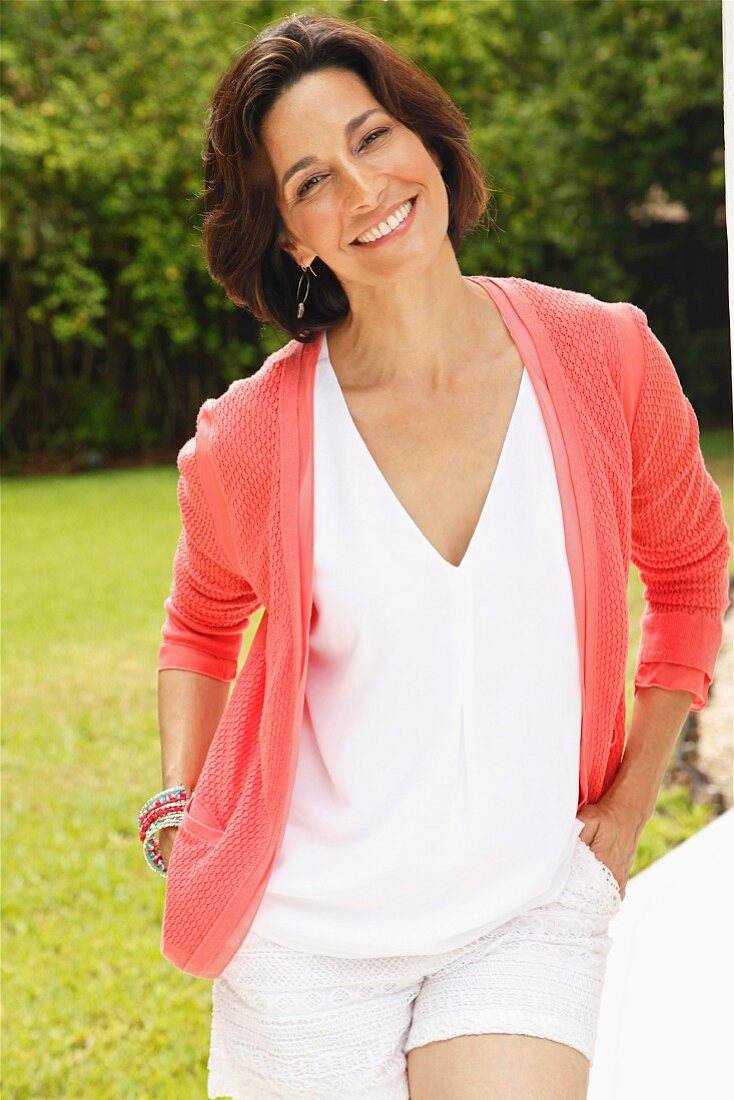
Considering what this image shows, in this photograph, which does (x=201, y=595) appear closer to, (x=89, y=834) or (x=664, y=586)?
(x=664, y=586)

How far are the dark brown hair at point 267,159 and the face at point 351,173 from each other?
0.02m

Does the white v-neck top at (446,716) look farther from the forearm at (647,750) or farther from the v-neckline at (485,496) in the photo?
the forearm at (647,750)

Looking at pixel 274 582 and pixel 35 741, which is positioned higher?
pixel 274 582

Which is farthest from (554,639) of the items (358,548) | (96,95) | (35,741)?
(96,95)

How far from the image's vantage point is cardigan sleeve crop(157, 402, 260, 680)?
1.58 metres

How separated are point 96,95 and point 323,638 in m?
9.97

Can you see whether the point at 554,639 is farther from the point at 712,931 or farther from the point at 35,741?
the point at 35,741

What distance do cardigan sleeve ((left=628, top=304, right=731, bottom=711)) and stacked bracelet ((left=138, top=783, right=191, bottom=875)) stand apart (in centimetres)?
61

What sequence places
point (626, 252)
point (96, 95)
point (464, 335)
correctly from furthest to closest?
point (626, 252), point (96, 95), point (464, 335)

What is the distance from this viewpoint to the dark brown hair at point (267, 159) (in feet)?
4.75

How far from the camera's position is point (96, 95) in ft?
34.3

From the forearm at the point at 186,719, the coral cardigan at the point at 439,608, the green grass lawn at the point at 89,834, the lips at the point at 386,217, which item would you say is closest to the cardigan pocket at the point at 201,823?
the coral cardigan at the point at 439,608

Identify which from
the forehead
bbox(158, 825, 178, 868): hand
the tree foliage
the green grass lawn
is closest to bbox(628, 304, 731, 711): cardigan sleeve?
the forehead

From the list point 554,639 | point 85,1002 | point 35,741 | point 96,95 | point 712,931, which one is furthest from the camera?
point 96,95
